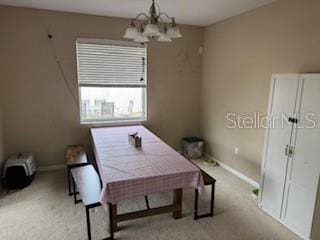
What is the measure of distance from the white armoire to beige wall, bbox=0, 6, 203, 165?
2156mm

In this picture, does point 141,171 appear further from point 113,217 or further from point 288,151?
point 288,151

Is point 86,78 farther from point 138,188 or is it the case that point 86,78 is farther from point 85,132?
point 138,188

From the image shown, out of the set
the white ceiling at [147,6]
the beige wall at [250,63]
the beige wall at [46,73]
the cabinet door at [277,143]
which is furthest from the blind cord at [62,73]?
the cabinet door at [277,143]

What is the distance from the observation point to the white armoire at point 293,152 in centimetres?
206

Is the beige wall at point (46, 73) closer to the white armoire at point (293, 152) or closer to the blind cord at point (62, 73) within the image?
the blind cord at point (62, 73)

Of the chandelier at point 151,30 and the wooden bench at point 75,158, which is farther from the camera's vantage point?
the wooden bench at point 75,158

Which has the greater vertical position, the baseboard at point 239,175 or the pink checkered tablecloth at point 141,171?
the pink checkered tablecloth at point 141,171

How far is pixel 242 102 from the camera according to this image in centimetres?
337

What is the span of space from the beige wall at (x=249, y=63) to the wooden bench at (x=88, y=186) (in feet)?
7.33

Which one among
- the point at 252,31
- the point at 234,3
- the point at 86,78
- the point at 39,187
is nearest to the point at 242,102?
the point at 252,31

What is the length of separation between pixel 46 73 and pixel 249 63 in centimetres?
305

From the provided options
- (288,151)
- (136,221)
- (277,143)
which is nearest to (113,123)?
(136,221)

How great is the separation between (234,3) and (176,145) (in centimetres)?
264

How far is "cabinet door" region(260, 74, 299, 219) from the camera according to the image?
227cm
